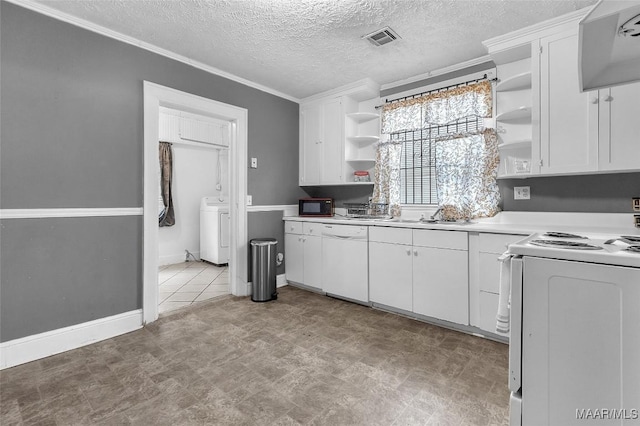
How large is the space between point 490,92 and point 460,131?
1.47 ft

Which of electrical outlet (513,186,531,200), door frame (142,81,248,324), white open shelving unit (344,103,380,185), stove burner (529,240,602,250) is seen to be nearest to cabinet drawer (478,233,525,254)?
electrical outlet (513,186,531,200)

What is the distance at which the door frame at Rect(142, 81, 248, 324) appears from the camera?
9.19 ft

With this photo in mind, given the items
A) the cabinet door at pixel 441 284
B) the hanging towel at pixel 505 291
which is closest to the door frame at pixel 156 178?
the cabinet door at pixel 441 284

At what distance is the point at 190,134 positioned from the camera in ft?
17.7

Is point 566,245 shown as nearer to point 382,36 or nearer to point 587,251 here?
point 587,251

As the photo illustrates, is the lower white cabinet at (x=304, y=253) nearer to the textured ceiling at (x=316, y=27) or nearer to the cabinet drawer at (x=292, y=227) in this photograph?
the cabinet drawer at (x=292, y=227)

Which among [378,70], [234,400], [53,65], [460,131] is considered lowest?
[234,400]

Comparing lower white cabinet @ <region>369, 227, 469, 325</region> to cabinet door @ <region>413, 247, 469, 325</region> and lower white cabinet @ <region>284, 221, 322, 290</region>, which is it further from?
lower white cabinet @ <region>284, 221, 322, 290</region>

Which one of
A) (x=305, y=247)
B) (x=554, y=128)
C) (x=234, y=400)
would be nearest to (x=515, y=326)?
(x=234, y=400)

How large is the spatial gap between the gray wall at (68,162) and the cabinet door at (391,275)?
233 cm

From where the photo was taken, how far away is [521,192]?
2.79 meters

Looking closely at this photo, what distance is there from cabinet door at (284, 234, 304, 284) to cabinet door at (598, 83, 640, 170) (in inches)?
120

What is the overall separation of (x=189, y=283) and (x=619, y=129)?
4.80 meters

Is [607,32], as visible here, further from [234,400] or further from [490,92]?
[234,400]
